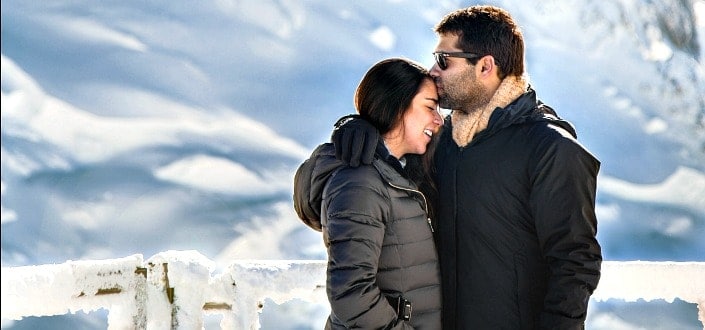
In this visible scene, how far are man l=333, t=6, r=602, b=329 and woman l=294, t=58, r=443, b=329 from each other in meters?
0.10

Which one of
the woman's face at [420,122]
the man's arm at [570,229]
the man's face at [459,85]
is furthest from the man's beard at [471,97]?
the man's arm at [570,229]

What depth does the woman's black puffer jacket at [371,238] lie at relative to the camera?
7.35 feet

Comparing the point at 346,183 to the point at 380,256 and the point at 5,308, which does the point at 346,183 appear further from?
the point at 5,308

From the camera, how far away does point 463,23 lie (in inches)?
110

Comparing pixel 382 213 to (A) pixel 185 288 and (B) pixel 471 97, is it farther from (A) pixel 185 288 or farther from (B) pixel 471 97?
(A) pixel 185 288

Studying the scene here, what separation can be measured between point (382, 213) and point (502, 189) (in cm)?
52

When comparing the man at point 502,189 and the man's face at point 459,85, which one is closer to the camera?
the man at point 502,189

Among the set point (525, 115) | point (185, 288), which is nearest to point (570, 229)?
point (525, 115)

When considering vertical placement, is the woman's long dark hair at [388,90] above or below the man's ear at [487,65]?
below

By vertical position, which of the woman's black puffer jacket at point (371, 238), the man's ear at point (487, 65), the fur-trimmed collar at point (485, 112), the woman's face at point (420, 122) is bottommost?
the woman's black puffer jacket at point (371, 238)

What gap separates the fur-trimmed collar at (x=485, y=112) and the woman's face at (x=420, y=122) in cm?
24

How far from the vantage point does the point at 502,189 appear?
2.61m

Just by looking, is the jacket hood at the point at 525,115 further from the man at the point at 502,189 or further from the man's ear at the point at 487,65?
the man's ear at the point at 487,65

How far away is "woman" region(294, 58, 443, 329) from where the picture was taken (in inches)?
88.4
